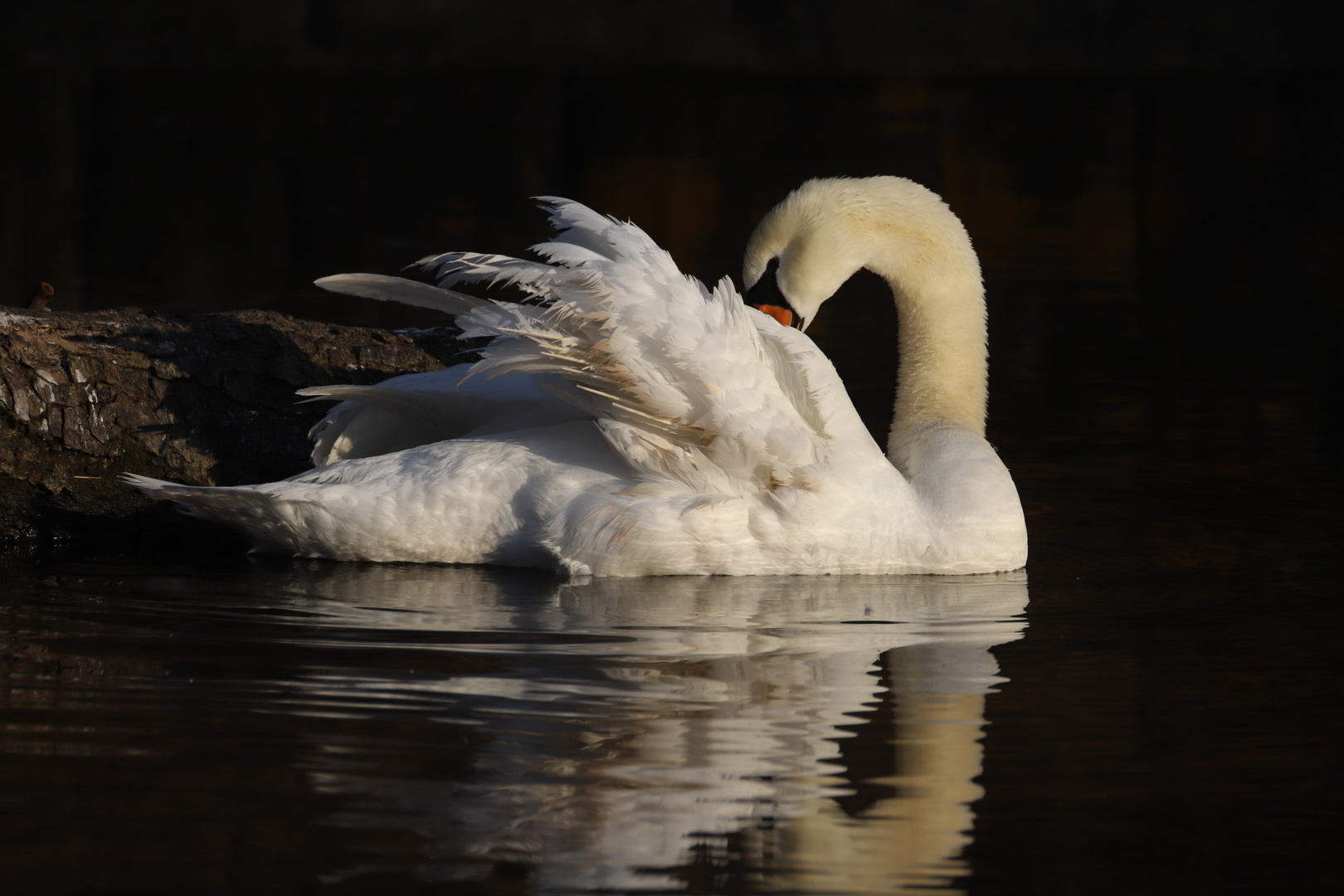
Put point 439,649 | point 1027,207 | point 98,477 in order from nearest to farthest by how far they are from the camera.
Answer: point 439,649 → point 98,477 → point 1027,207

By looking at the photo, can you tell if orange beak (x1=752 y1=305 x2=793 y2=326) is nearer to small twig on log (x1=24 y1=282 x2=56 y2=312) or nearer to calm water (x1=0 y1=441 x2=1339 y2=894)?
calm water (x1=0 y1=441 x2=1339 y2=894)

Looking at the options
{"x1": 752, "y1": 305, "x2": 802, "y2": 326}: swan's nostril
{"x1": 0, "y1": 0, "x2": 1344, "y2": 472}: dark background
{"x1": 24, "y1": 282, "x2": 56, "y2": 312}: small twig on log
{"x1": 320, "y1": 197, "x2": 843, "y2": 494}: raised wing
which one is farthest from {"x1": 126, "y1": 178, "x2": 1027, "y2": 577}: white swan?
{"x1": 0, "y1": 0, "x2": 1344, "y2": 472}: dark background

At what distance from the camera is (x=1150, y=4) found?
124 ft

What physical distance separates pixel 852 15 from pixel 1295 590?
32.2 meters

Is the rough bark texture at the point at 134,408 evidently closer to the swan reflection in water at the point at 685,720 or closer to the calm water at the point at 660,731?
the calm water at the point at 660,731

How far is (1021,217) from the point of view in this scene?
58.9ft

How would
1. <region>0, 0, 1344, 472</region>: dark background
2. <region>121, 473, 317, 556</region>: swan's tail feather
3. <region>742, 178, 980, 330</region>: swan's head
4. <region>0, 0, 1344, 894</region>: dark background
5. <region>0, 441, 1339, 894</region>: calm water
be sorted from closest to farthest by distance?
<region>0, 441, 1339, 894</region>: calm water < <region>0, 0, 1344, 894</region>: dark background < <region>121, 473, 317, 556</region>: swan's tail feather < <region>742, 178, 980, 330</region>: swan's head < <region>0, 0, 1344, 472</region>: dark background

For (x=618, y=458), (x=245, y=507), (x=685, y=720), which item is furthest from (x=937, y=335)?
(x=685, y=720)

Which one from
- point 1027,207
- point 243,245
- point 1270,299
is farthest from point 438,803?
point 1027,207

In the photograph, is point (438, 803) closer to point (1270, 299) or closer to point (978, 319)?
point (978, 319)

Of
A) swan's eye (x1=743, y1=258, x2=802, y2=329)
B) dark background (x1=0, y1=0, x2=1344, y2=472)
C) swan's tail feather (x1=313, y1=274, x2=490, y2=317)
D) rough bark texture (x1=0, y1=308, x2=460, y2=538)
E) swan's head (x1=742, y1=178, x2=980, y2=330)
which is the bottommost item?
rough bark texture (x1=0, y1=308, x2=460, y2=538)

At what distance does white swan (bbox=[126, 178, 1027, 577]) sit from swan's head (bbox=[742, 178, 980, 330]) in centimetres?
6

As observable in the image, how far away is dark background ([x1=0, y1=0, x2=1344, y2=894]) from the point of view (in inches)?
183

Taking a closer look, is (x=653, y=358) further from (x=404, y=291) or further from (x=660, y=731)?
(x=660, y=731)
